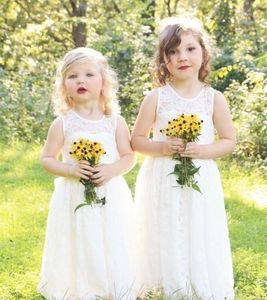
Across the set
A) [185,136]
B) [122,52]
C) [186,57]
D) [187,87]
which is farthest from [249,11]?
[185,136]

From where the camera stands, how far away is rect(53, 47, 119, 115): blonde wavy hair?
145 inches

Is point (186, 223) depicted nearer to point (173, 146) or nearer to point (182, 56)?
point (173, 146)

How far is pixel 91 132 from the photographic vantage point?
371 centimetres

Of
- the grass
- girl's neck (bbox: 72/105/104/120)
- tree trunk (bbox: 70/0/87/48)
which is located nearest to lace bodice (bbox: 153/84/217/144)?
girl's neck (bbox: 72/105/104/120)

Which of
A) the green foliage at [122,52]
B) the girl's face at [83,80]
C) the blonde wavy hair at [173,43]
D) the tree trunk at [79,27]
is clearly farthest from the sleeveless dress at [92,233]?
the tree trunk at [79,27]

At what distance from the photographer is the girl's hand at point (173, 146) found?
Answer: 11.7 feet

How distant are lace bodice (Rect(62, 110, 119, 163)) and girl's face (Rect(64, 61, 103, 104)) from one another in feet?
0.46

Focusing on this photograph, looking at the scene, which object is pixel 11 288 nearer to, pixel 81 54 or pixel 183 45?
pixel 81 54

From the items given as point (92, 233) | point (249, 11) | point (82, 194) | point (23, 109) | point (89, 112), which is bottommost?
point (92, 233)

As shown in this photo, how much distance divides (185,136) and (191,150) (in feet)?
0.37

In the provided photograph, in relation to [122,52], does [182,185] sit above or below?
below

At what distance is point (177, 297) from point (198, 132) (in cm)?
104

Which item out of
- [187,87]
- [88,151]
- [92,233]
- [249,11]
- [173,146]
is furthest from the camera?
[249,11]

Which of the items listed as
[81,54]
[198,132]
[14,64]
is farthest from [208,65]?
[14,64]
